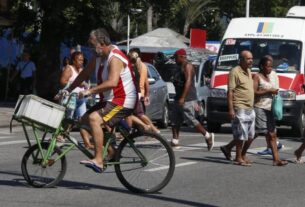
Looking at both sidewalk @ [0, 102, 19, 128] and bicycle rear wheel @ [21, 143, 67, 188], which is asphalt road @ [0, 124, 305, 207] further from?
sidewalk @ [0, 102, 19, 128]

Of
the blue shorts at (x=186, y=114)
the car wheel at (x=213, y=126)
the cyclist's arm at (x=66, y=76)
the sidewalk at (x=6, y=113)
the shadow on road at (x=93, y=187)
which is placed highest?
the cyclist's arm at (x=66, y=76)

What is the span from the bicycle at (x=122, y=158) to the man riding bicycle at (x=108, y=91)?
16 centimetres

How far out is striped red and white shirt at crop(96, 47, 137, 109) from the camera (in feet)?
32.3

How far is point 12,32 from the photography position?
28.9 m

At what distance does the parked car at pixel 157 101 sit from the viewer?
2125 cm

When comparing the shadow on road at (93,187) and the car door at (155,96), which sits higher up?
the shadow on road at (93,187)

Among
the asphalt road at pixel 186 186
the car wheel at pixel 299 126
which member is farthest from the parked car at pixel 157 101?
the asphalt road at pixel 186 186

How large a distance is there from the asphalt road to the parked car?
21.7 ft

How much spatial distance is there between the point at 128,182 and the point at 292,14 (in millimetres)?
14431

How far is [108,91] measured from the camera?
987cm

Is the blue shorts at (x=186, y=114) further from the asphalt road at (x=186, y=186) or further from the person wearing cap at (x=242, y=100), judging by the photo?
the person wearing cap at (x=242, y=100)

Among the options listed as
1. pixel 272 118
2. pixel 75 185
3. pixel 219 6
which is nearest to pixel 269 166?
pixel 272 118

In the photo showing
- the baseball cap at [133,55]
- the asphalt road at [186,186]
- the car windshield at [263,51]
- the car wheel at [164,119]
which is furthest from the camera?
the car wheel at [164,119]


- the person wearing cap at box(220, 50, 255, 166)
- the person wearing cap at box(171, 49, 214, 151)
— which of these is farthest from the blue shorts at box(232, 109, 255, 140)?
the person wearing cap at box(171, 49, 214, 151)
